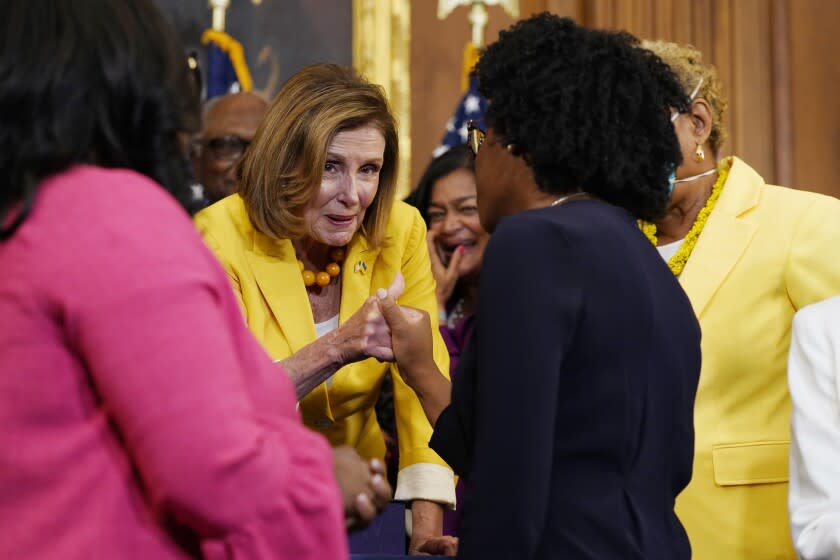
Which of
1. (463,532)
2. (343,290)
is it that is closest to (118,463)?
(463,532)

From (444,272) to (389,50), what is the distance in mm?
1520

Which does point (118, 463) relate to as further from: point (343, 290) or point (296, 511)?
point (343, 290)

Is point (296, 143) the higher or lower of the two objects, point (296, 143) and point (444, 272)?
the higher

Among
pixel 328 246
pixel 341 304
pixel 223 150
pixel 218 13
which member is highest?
pixel 218 13

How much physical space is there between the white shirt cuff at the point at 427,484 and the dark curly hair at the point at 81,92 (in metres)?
1.63

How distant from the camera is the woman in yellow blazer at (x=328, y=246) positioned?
2812 mm

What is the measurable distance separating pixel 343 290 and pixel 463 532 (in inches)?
49.6

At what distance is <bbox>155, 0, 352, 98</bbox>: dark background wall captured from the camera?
530cm

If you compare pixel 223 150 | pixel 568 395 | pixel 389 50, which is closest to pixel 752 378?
pixel 568 395

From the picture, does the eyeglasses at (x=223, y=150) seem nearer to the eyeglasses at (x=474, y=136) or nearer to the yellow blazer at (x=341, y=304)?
the yellow blazer at (x=341, y=304)

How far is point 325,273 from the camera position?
297 cm

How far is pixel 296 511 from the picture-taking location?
1229 mm

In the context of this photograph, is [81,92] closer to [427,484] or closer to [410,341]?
[410,341]

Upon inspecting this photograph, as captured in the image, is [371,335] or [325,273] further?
[325,273]
